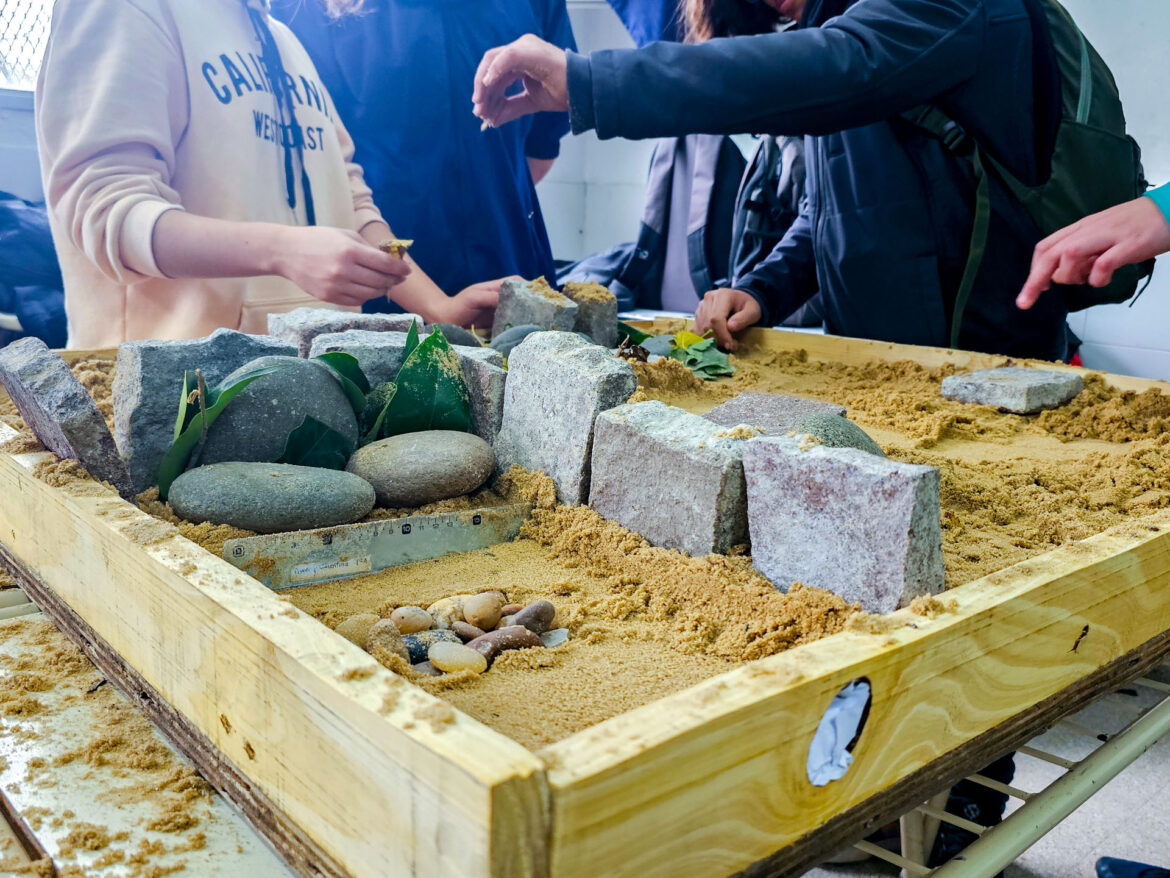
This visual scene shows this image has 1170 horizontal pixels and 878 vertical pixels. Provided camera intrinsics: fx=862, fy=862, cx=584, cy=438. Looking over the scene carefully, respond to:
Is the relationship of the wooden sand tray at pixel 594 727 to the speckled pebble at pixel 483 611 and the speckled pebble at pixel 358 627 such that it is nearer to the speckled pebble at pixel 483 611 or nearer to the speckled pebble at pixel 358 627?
the speckled pebble at pixel 358 627

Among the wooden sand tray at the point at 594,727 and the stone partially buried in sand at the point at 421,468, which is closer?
the wooden sand tray at the point at 594,727

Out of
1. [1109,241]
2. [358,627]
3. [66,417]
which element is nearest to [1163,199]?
[1109,241]

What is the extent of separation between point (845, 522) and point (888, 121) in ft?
5.23

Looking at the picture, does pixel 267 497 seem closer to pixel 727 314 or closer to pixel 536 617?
pixel 536 617

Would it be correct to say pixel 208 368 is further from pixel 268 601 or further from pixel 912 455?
pixel 912 455

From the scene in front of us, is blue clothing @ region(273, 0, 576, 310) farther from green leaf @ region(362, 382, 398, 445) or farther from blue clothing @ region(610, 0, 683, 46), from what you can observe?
green leaf @ region(362, 382, 398, 445)

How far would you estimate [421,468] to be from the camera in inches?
47.6

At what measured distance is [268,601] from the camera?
690mm

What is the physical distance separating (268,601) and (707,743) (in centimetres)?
37

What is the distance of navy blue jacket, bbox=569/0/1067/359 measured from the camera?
6.00 feet

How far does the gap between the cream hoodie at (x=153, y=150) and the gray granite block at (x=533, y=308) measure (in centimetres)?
52

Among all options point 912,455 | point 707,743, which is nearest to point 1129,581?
point 912,455

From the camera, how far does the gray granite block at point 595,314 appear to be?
2.19 metres

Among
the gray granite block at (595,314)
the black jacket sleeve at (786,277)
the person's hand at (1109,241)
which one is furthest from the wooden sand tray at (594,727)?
the black jacket sleeve at (786,277)
